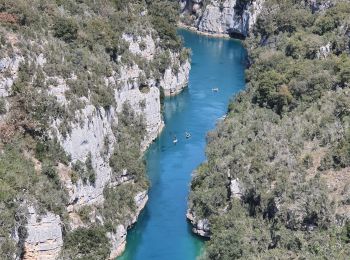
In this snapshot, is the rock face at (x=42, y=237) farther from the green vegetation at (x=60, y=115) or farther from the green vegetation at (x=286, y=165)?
the green vegetation at (x=286, y=165)

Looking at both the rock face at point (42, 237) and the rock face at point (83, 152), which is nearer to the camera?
the rock face at point (42, 237)

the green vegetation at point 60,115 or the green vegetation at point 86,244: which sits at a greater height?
the green vegetation at point 60,115

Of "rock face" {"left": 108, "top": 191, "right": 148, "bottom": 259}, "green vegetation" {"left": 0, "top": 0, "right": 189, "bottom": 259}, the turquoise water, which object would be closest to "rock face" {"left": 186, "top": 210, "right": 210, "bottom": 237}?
the turquoise water

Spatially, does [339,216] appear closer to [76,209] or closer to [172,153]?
[76,209]

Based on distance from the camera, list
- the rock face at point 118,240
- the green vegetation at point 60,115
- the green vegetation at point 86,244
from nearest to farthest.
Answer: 1. the green vegetation at point 60,115
2. the green vegetation at point 86,244
3. the rock face at point 118,240

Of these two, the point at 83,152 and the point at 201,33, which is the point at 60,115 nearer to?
the point at 83,152

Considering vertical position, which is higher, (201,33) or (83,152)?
(201,33)

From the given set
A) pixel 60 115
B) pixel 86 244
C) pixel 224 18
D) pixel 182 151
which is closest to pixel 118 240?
pixel 86 244

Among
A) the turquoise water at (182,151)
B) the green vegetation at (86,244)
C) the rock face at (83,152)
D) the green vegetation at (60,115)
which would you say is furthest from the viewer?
the turquoise water at (182,151)

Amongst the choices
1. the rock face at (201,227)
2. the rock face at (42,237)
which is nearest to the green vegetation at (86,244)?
the rock face at (42,237)
